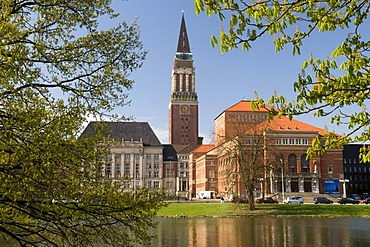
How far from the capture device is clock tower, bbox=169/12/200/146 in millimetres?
132750

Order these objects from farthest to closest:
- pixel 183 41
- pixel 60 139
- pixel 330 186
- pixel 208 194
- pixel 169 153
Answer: pixel 183 41, pixel 169 153, pixel 208 194, pixel 330 186, pixel 60 139

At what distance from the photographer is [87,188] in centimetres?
881

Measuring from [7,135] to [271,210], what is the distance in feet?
142

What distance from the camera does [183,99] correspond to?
13575 cm

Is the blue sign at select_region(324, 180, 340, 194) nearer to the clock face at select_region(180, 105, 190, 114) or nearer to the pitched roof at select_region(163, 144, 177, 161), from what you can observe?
the pitched roof at select_region(163, 144, 177, 161)

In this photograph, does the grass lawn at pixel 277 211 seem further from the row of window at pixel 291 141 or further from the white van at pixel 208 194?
the white van at pixel 208 194

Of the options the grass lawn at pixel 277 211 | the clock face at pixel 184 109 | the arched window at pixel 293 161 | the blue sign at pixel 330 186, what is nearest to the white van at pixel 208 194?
the arched window at pixel 293 161

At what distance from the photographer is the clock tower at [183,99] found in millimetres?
132750

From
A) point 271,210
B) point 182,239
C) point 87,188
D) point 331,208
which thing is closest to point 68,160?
point 87,188

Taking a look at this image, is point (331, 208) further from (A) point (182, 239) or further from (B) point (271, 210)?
(A) point (182, 239)

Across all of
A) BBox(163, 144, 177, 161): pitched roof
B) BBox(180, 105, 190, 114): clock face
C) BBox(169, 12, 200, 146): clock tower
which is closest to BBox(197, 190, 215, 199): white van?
BBox(163, 144, 177, 161): pitched roof

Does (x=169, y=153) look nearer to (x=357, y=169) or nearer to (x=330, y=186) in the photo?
(x=330, y=186)

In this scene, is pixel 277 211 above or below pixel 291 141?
below

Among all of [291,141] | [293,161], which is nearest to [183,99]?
[291,141]
